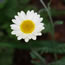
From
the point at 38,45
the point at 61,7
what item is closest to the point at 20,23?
the point at 38,45

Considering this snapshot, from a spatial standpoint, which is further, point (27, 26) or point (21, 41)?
point (21, 41)

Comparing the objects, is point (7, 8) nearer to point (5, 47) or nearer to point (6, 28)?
point (6, 28)

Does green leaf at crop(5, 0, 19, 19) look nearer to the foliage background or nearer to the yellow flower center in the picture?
the foliage background

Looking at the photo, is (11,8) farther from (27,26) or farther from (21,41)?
(27,26)

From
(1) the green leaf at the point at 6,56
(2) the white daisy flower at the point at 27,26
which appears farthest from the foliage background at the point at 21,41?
(2) the white daisy flower at the point at 27,26

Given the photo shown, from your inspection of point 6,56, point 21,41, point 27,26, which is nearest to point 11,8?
point 21,41

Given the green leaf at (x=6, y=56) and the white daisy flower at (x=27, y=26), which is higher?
the green leaf at (x=6, y=56)

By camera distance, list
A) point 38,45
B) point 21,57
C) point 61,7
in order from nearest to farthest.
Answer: point 38,45
point 21,57
point 61,7

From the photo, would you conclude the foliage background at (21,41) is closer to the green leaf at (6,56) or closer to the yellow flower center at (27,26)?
the green leaf at (6,56)
